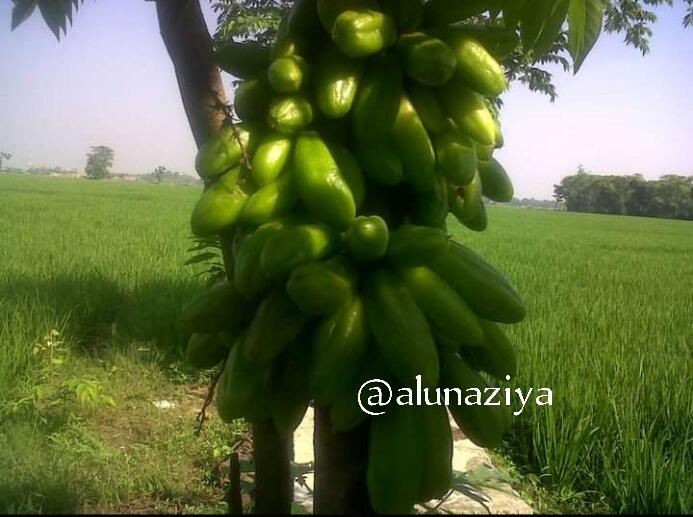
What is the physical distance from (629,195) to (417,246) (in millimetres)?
52949

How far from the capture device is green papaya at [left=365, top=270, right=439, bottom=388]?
30.0 inches

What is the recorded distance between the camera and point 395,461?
2.52ft

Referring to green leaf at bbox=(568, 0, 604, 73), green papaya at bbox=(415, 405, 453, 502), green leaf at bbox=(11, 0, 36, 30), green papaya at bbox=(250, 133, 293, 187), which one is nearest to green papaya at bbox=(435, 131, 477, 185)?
green papaya at bbox=(250, 133, 293, 187)

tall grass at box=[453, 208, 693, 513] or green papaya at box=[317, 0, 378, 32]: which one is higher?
green papaya at box=[317, 0, 378, 32]

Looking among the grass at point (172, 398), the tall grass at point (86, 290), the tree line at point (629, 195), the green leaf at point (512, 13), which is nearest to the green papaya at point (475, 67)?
the green leaf at point (512, 13)

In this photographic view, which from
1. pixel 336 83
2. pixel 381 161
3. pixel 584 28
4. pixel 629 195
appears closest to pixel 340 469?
pixel 381 161

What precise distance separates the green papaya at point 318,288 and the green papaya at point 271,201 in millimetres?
103

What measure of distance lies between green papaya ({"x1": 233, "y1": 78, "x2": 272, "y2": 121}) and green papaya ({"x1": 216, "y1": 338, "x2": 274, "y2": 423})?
323 millimetres

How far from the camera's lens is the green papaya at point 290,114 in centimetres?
86

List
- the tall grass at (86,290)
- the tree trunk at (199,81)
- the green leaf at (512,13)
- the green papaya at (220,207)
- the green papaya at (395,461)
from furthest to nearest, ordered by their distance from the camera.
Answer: the tall grass at (86,290) < the green leaf at (512,13) < the tree trunk at (199,81) < the green papaya at (220,207) < the green papaya at (395,461)

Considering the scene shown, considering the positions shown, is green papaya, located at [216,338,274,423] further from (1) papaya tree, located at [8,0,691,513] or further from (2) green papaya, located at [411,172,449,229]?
(2) green papaya, located at [411,172,449,229]

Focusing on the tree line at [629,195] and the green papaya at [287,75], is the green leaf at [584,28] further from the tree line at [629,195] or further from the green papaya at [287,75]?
the tree line at [629,195]

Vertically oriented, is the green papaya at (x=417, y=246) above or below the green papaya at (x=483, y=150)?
below

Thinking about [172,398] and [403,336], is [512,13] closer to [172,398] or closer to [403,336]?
[403,336]
